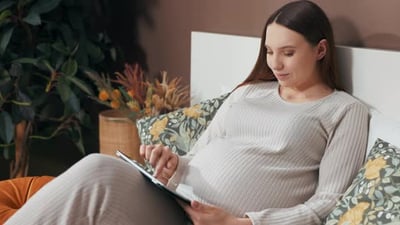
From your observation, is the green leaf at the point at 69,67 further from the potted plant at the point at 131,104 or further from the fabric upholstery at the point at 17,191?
the fabric upholstery at the point at 17,191

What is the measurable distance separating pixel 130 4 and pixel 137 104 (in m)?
0.84

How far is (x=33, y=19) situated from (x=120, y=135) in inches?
25.5

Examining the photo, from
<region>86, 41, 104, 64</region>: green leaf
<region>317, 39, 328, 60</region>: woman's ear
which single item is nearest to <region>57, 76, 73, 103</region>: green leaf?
<region>86, 41, 104, 64</region>: green leaf

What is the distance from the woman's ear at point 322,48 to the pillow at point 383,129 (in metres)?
0.22

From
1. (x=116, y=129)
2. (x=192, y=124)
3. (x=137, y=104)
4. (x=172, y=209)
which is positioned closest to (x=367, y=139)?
(x=172, y=209)

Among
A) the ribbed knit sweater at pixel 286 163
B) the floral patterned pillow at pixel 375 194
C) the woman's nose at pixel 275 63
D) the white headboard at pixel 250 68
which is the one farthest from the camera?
the woman's nose at pixel 275 63

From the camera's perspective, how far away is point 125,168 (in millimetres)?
1309

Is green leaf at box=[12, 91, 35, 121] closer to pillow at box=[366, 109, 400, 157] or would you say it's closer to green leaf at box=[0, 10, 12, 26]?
green leaf at box=[0, 10, 12, 26]

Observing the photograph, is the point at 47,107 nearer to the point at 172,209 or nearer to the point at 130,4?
the point at 130,4

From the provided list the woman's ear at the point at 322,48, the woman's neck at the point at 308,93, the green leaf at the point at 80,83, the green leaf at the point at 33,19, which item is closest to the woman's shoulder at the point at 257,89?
the woman's neck at the point at 308,93

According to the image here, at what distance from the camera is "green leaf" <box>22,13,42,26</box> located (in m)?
2.41

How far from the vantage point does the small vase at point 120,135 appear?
7.77 feet

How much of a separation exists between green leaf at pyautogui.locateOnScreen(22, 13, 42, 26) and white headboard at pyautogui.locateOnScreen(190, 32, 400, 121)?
0.70 meters

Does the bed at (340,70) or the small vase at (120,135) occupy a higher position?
the bed at (340,70)
